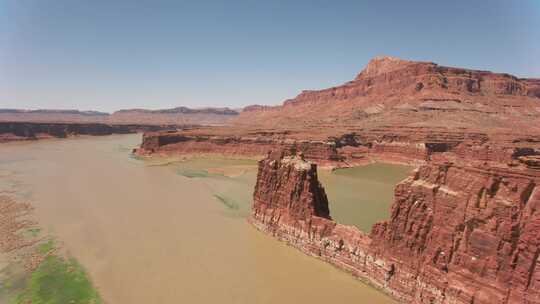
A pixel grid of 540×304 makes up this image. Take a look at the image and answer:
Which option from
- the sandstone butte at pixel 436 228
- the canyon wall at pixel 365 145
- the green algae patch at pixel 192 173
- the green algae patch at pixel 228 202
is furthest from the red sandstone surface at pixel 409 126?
the green algae patch at pixel 228 202

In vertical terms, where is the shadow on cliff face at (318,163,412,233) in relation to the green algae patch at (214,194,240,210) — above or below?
above

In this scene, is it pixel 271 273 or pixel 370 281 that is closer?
pixel 370 281

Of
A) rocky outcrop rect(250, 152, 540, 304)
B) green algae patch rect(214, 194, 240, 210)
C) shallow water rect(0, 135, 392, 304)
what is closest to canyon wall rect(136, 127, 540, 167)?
green algae patch rect(214, 194, 240, 210)

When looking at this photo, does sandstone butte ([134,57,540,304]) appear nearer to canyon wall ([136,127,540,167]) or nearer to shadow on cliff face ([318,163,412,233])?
canyon wall ([136,127,540,167])

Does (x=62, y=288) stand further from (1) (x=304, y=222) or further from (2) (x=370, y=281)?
(2) (x=370, y=281)

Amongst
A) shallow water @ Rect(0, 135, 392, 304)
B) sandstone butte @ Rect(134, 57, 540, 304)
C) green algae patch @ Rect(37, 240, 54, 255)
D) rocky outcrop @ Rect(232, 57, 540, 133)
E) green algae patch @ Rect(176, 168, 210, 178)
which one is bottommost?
green algae patch @ Rect(37, 240, 54, 255)

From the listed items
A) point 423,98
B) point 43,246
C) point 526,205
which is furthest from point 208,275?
point 423,98
